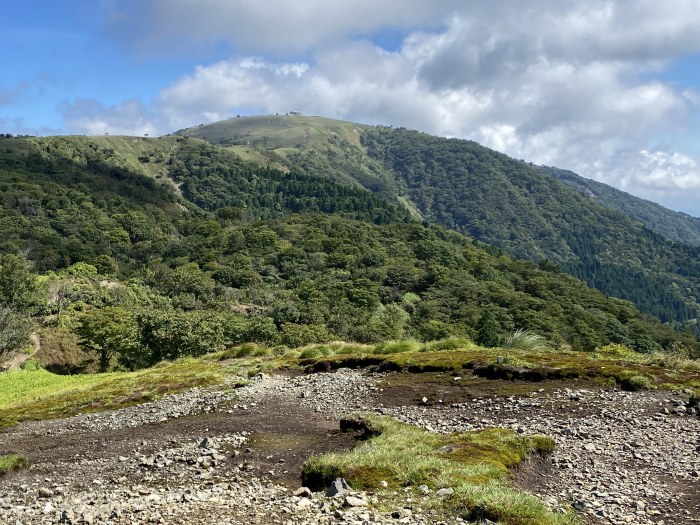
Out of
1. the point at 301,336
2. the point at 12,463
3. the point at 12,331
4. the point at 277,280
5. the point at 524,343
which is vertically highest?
the point at 277,280

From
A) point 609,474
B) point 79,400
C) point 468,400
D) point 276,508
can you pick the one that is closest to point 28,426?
point 79,400

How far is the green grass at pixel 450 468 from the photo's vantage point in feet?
32.8

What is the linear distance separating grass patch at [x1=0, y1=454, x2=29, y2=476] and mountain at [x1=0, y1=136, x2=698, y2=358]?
3785 centimetres

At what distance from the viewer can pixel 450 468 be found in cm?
1221

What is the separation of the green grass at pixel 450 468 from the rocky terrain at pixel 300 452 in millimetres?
568

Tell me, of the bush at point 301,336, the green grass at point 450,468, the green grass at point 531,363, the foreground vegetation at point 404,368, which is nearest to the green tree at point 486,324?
the bush at point 301,336

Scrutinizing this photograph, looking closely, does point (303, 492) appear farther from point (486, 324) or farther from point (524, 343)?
point (486, 324)

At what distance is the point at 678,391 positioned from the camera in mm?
19438

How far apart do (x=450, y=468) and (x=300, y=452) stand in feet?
18.2

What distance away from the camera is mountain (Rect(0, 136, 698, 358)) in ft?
245

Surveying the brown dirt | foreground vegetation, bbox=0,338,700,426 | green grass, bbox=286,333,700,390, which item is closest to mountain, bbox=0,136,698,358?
foreground vegetation, bbox=0,338,700,426

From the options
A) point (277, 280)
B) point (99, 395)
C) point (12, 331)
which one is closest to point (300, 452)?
point (99, 395)

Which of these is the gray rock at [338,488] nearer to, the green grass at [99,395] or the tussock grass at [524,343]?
the green grass at [99,395]

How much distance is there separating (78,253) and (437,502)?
134 meters
